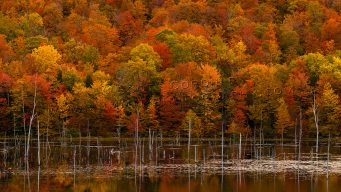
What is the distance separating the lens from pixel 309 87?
98.6 m

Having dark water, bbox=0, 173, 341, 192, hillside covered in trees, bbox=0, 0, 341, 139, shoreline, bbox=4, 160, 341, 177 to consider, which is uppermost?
hillside covered in trees, bbox=0, 0, 341, 139

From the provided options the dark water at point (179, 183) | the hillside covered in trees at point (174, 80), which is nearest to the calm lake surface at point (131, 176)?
the dark water at point (179, 183)

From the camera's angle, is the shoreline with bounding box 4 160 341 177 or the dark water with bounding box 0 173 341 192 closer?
the dark water with bounding box 0 173 341 192

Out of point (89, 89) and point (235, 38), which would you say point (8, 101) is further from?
point (235, 38)

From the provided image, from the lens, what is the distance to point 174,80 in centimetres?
10556

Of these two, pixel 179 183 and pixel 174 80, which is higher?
pixel 174 80

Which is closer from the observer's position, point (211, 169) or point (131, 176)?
point (131, 176)

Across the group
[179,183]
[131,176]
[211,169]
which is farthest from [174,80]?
[179,183]

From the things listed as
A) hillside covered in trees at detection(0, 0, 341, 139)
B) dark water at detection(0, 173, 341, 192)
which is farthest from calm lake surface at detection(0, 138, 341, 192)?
hillside covered in trees at detection(0, 0, 341, 139)

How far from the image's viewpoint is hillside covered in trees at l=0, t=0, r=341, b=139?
304 ft

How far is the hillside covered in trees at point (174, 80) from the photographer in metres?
92.7

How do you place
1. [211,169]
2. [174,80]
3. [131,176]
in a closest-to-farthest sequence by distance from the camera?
[131,176]
[211,169]
[174,80]

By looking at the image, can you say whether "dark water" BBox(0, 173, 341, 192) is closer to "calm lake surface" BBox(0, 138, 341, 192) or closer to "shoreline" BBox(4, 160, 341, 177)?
"calm lake surface" BBox(0, 138, 341, 192)

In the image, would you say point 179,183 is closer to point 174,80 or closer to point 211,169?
point 211,169
